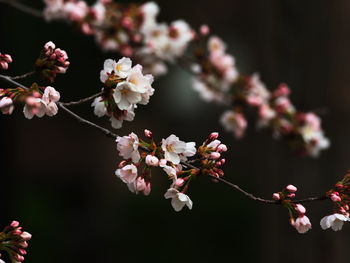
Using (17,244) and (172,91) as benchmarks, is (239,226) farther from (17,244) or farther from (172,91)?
(17,244)

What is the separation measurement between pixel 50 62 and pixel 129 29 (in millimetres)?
1329

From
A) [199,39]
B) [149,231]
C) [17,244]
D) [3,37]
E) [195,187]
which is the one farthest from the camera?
[195,187]

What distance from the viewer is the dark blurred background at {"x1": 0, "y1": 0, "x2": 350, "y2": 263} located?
3.38m

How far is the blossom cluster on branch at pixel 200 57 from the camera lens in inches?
104

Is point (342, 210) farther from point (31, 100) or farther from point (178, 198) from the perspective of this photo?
point (31, 100)

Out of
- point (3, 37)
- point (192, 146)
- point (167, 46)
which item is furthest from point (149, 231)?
point (192, 146)

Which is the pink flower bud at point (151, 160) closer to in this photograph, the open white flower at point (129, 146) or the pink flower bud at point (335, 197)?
the open white flower at point (129, 146)

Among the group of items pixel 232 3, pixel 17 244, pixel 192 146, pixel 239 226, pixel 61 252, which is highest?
pixel 232 3

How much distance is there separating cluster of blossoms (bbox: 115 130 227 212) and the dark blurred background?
2.04 metres

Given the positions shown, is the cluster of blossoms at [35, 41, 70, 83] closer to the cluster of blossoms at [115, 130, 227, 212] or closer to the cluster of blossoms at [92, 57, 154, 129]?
the cluster of blossoms at [92, 57, 154, 129]

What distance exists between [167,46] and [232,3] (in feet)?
20.6

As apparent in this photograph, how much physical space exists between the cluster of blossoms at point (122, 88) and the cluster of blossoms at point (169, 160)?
0.07m

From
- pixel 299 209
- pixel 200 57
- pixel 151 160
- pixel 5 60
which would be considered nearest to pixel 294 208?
pixel 299 209

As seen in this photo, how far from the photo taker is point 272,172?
12.0 ft
